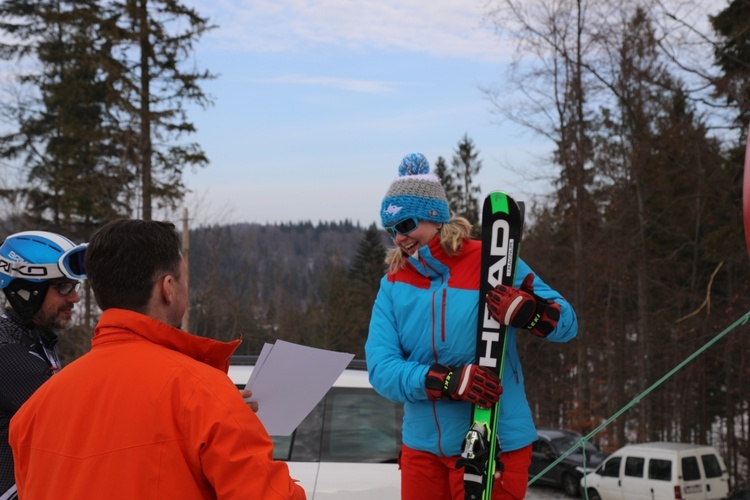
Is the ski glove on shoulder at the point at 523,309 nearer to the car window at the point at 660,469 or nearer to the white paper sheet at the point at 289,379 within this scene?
the white paper sheet at the point at 289,379

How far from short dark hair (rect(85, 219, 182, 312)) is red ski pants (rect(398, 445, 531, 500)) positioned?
1573 millimetres

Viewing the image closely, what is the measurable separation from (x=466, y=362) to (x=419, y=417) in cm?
29

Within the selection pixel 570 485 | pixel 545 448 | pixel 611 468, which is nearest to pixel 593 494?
pixel 611 468

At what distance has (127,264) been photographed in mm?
1854

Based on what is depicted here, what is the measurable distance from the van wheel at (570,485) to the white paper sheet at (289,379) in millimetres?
18159

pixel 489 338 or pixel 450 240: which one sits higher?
pixel 450 240

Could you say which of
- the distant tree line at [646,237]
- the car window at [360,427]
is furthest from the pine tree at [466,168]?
the car window at [360,427]

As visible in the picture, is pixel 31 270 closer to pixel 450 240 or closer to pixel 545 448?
pixel 450 240

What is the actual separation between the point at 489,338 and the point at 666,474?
594 inches

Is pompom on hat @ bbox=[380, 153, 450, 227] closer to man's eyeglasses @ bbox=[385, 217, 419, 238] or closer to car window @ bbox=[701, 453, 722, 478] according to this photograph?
man's eyeglasses @ bbox=[385, 217, 419, 238]

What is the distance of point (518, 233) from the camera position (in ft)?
10.3

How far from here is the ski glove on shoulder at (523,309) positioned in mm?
2885

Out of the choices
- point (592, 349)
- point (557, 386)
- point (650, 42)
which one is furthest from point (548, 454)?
point (557, 386)

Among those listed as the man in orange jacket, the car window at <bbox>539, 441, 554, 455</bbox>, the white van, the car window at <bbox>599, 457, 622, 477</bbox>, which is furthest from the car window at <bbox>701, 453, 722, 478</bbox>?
the man in orange jacket
